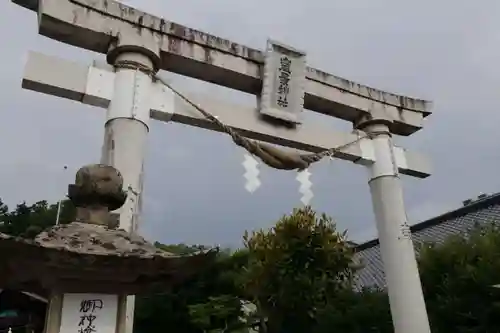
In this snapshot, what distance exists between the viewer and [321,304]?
1102 centimetres

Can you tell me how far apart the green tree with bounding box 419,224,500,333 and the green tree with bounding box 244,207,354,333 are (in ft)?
7.24

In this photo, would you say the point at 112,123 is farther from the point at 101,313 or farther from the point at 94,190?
the point at 101,313

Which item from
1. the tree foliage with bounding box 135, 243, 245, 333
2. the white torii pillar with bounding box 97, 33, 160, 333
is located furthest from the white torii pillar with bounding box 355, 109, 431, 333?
the tree foliage with bounding box 135, 243, 245, 333

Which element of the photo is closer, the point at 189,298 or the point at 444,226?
the point at 189,298

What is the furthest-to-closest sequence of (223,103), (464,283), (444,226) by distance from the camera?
1. (444,226)
2. (464,283)
3. (223,103)

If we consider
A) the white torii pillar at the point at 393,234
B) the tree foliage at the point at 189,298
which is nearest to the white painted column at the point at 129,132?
the white torii pillar at the point at 393,234

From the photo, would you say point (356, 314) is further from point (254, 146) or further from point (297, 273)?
point (254, 146)

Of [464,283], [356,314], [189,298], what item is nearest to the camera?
[464,283]

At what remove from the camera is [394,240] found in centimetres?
712

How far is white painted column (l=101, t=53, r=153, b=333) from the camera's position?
5.28 meters

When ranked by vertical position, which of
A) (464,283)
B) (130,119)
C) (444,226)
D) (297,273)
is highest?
(444,226)

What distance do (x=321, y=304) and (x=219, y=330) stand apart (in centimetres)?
299

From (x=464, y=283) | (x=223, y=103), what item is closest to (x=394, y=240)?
(x=464, y=283)

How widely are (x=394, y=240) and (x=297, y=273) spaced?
4.21 meters
